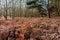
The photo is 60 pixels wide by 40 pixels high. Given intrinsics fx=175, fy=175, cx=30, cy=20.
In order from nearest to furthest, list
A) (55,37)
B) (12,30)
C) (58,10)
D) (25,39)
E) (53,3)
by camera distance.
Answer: (55,37) < (25,39) < (12,30) < (53,3) < (58,10)

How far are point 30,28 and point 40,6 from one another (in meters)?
5.52

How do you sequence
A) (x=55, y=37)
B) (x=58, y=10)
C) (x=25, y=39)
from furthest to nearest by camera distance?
1. (x=58, y=10)
2. (x=25, y=39)
3. (x=55, y=37)

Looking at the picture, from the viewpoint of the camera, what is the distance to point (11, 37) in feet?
14.3

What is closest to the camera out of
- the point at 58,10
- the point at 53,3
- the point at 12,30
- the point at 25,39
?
the point at 25,39

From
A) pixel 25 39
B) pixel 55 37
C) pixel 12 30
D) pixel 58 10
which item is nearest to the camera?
pixel 55 37

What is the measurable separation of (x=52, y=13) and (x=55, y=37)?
20.7 feet

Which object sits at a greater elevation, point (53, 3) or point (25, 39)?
point (53, 3)

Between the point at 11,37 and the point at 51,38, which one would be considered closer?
the point at 51,38

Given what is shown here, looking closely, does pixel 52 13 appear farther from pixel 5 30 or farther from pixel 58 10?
pixel 5 30

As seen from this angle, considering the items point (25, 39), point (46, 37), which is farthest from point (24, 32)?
point (46, 37)

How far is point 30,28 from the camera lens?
14.1 ft

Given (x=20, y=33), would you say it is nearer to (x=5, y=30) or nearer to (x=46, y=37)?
(x=5, y=30)

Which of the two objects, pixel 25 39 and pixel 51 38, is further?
pixel 25 39

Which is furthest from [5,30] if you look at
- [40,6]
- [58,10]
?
[58,10]
